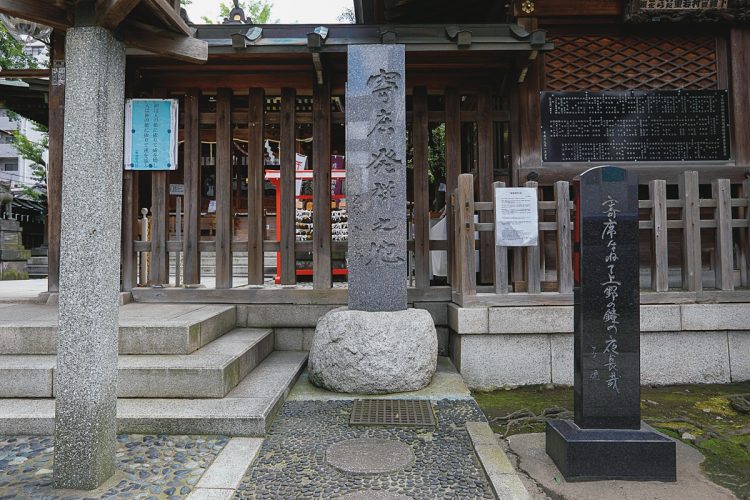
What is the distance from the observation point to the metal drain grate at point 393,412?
4.00 meters

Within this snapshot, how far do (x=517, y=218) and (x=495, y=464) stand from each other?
3118 mm

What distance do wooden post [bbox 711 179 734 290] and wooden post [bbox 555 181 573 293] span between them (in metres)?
1.81

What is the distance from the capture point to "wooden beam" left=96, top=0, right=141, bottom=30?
2756mm

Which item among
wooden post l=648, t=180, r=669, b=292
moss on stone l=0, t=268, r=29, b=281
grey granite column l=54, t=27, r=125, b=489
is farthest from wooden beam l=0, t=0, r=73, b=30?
moss on stone l=0, t=268, r=29, b=281

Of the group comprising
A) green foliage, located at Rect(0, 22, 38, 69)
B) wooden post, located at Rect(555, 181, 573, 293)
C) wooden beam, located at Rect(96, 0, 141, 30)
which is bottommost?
wooden post, located at Rect(555, 181, 573, 293)

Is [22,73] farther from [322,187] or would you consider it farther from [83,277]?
[83,277]

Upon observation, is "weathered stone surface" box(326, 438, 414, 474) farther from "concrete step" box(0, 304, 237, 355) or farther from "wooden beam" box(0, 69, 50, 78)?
"wooden beam" box(0, 69, 50, 78)

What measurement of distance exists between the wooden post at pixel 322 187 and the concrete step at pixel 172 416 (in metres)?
2.64

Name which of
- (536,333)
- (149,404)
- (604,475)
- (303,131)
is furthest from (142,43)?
(303,131)

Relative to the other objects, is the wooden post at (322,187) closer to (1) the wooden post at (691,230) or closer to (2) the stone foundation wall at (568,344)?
(2) the stone foundation wall at (568,344)

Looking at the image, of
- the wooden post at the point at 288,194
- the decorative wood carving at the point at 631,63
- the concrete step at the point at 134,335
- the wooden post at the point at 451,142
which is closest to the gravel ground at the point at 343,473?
the concrete step at the point at 134,335

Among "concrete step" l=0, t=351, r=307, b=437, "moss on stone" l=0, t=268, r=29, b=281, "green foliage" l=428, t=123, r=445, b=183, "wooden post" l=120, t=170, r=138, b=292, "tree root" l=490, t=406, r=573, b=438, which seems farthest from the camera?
"moss on stone" l=0, t=268, r=29, b=281

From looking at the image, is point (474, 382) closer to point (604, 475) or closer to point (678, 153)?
point (604, 475)

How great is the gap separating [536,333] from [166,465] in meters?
4.13
